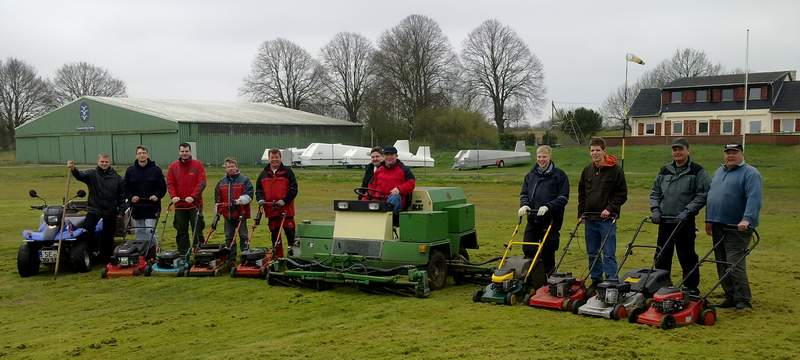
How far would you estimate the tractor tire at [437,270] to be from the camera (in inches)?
351

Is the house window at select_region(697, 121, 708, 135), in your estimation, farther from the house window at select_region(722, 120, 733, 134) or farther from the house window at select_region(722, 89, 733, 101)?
the house window at select_region(722, 89, 733, 101)

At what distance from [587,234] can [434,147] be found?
155ft

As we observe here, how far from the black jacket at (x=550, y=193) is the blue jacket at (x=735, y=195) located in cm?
167

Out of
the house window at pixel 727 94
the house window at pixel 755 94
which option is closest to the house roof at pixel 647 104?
the house window at pixel 727 94

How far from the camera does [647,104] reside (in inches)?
2181

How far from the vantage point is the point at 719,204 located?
768 cm

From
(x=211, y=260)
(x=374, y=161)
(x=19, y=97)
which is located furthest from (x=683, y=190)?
(x=19, y=97)

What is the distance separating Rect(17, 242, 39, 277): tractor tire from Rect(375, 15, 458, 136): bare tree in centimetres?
5199

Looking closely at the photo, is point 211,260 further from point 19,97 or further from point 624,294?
point 19,97

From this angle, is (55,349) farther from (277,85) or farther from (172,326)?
(277,85)

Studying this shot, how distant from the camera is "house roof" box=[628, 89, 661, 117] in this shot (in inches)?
2147

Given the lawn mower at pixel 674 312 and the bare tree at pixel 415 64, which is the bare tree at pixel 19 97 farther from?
the lawn mower at pixel 674 312

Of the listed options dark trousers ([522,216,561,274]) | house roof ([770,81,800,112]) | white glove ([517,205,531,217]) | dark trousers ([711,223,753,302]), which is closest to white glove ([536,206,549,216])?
white glove ([517,205,531,217])

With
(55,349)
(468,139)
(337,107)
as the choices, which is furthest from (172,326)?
(337,107)
